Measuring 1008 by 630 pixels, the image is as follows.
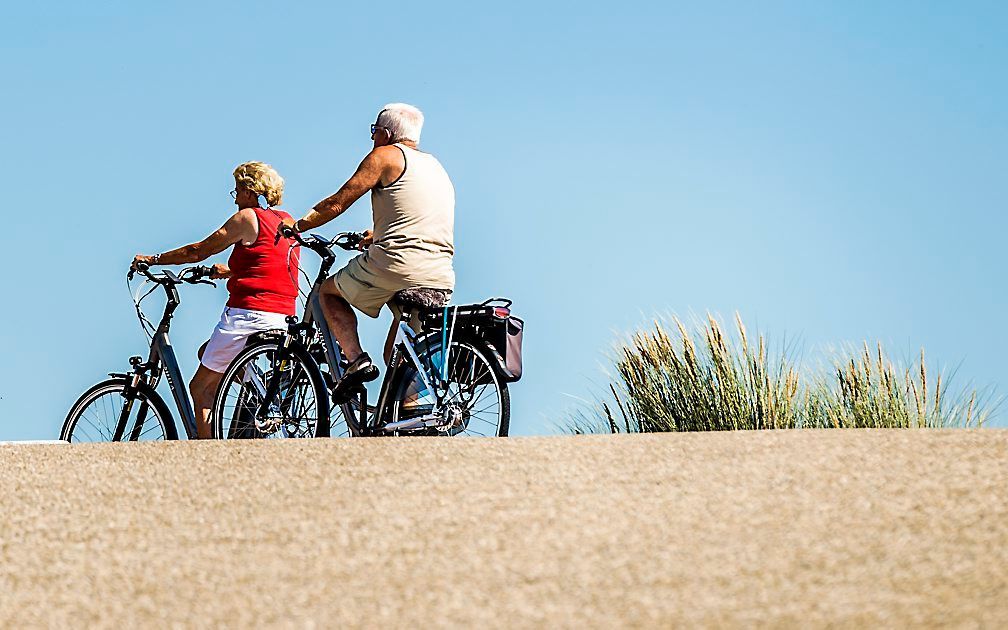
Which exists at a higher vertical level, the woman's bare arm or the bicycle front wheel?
A: the woman's bare arm

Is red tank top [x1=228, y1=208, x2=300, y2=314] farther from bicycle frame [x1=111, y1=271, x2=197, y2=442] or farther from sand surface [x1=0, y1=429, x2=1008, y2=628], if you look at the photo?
sand surface [x1=0, y1=429, x2=1008, y2=628]

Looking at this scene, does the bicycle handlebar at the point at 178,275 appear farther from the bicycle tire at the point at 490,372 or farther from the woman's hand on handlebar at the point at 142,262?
the bicycle tire at the point at 490,372

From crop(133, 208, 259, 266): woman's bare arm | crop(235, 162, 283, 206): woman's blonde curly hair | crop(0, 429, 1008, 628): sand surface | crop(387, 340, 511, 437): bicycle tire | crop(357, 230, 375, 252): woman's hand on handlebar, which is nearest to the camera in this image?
crop(0, 429, 1008, 628): sand surface

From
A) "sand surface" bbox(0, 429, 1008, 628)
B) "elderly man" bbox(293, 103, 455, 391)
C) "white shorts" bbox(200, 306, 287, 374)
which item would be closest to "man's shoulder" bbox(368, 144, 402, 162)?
"elderly man" bbox(293, 103, 455, 391)

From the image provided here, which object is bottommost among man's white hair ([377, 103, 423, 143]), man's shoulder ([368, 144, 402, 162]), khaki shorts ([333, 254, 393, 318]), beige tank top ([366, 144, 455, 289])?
khaki shorts ([333, 254, 393, 318])

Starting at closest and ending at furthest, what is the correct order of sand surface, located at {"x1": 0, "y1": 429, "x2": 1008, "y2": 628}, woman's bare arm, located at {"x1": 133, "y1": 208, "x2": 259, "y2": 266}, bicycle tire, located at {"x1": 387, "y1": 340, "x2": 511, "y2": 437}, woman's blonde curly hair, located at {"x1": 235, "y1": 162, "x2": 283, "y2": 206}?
1. sand surface, located at {"x1": 0, "y1": 429, "x2": 1008, "y2": 628}
2. bicycle tire, located at {"x1": 387, "y1": 340, "x2": 511, "y2": 437}
3. woman's bare arm, located at {"x1": 133, "y1": 208, "x2": 259, "y2": 266}
4. woman's blonde curly hair, located at {"x1": 235, "y1": 162, "x2": 283, "y2": 206}

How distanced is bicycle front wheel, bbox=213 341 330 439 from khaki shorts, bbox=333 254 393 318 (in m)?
0.61

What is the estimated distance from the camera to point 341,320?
7.68 metres

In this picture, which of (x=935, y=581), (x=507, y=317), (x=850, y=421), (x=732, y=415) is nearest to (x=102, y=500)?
(x=507, y=317)

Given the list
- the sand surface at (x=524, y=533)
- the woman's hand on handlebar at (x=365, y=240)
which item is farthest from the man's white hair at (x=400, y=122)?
the sand surface at (x=524, y=533)

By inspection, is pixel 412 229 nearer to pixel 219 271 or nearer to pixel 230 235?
pixel 230 235

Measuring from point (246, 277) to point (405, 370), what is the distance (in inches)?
60.0

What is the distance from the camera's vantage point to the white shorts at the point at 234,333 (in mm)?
8352

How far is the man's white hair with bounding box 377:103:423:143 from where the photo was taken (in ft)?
25.0
